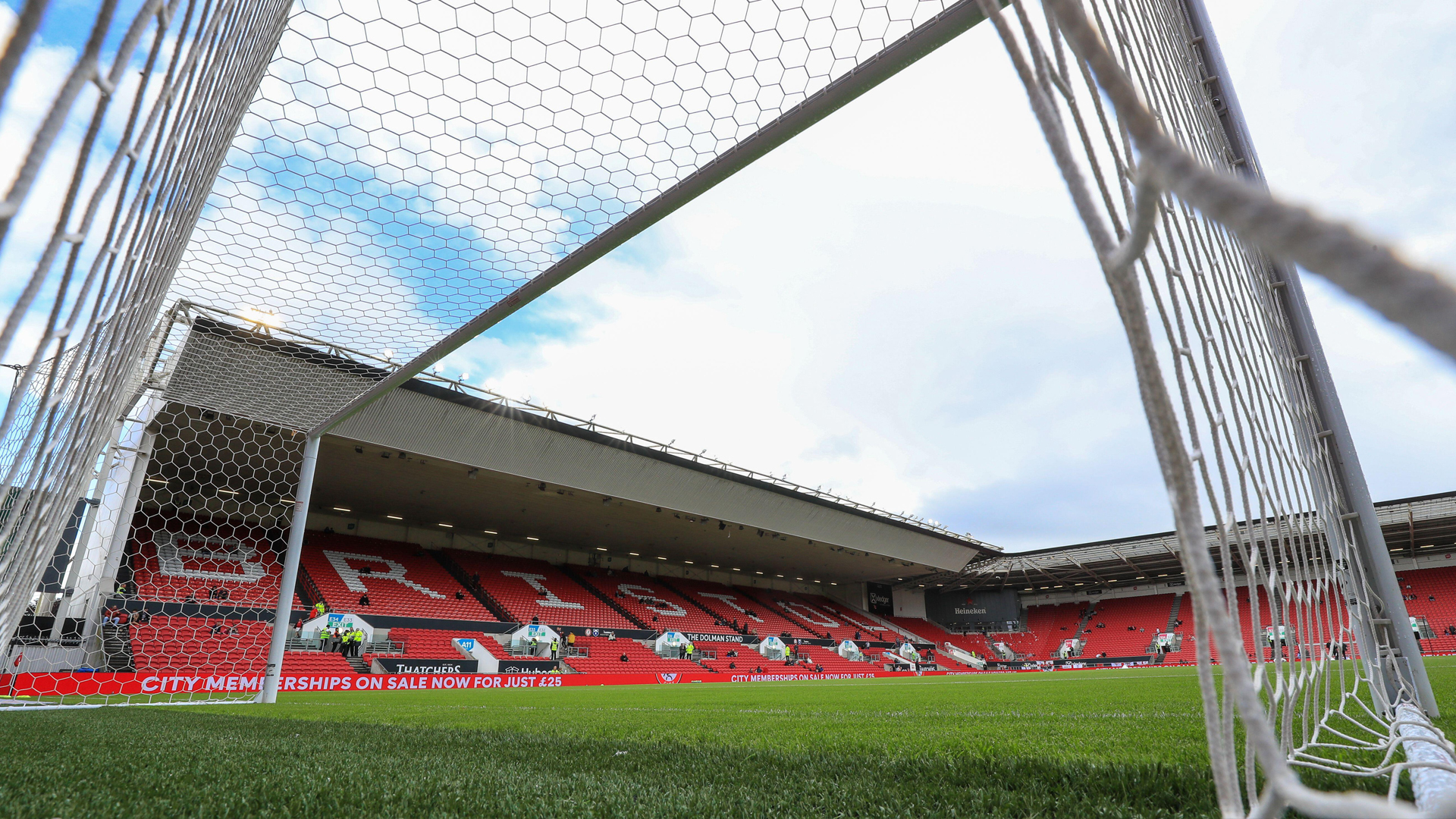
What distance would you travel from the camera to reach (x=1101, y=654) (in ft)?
113

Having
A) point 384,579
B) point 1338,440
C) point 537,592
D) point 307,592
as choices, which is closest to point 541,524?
point 537,592

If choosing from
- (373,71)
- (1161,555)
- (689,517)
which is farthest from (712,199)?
(1161,555)

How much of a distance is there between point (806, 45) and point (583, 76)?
3.46 feet

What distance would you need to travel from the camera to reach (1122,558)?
3206cm

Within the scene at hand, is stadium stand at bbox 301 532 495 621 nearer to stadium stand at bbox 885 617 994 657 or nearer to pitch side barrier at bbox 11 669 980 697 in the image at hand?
pitch side barrier at bbox 11 669 980 697

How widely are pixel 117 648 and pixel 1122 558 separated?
34.9 m

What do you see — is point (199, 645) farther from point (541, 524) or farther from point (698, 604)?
point (698, 604)

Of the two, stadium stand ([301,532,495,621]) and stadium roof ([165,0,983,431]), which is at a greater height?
stadium roof ([165,0,983,431])

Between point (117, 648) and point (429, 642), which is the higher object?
point (117, 648)

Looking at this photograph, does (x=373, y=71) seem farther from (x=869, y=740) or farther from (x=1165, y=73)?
(x=869, y=740)

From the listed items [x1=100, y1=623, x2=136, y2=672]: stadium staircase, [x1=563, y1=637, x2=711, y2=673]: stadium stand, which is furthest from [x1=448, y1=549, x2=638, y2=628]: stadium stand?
[x1=100, y1=623, x2=136, y2=672]: stadium staircase

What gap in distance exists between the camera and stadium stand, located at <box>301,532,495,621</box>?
64.1ft

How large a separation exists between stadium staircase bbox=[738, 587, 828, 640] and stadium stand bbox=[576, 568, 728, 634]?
4.75 meters

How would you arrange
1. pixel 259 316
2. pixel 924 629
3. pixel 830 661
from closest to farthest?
pixel 259 316 → pixel 830 661 → pixel 924 629
